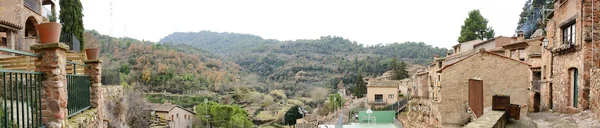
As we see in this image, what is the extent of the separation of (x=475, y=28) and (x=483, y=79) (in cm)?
2227

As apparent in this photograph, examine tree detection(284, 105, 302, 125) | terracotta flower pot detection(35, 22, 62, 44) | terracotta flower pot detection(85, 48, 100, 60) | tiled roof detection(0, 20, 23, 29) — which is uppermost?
tiled roof detection(0, 20, 23, 29)

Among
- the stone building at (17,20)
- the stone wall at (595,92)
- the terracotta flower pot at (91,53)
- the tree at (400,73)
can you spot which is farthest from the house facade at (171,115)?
the tree at (400,73)

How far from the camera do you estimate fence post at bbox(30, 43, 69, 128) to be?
13.9 ft

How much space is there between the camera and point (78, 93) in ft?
19.0

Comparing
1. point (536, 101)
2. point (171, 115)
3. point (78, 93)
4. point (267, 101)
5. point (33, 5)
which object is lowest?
point (267, 101)

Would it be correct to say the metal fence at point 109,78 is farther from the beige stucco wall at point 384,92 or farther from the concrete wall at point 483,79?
the beige stucco wall at point 384,92

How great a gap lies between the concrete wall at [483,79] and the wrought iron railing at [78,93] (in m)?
15.9

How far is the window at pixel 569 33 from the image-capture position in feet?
34.3

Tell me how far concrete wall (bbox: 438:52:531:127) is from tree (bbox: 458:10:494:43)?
20.9 meters

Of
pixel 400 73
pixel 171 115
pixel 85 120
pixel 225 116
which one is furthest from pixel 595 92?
pixel 400 73

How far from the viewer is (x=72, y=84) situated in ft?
17.8

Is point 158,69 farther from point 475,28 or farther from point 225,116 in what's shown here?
point 475,28

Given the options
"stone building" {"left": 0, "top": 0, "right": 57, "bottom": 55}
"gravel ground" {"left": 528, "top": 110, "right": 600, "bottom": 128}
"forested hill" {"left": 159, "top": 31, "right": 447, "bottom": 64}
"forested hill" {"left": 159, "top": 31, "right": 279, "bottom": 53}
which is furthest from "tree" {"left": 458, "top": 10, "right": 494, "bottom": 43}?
"forested hill" {"left": 159, "top": 31, "right": 279, "bottom": 53}

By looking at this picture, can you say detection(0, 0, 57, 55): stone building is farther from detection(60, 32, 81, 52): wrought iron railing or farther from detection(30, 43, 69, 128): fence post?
detection(30, 43, 69, 128): fence post
